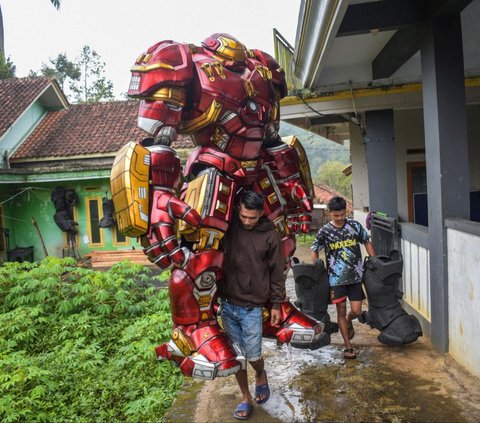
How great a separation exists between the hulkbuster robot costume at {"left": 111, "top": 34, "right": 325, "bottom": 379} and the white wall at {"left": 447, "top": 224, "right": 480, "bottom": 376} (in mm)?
1052

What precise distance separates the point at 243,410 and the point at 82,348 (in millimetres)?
2754

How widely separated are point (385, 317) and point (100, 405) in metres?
2.46

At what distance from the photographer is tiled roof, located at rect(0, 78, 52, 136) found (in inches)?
530

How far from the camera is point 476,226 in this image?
10.1ft

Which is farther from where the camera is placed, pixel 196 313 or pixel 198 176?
pixel 198 176

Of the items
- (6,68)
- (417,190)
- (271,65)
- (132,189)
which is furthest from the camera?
(6,68)

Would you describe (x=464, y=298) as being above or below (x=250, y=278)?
below

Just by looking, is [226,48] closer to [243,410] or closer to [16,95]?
[243,410]

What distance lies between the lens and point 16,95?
14.6 meters

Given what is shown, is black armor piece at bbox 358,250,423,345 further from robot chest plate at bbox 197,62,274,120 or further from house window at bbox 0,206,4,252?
house window at bbox 0,206,4,252

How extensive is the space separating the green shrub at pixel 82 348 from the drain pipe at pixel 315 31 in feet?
10.0

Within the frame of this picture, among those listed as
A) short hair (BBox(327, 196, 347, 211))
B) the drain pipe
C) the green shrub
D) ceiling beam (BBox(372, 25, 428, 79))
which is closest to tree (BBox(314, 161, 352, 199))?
ceiling beam (BBox(372, 25, 428, 79))

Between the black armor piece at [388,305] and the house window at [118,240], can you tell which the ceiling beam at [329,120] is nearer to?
the black armor piece at [388,305]

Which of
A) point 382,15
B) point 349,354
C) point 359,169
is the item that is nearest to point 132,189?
point 349,354
